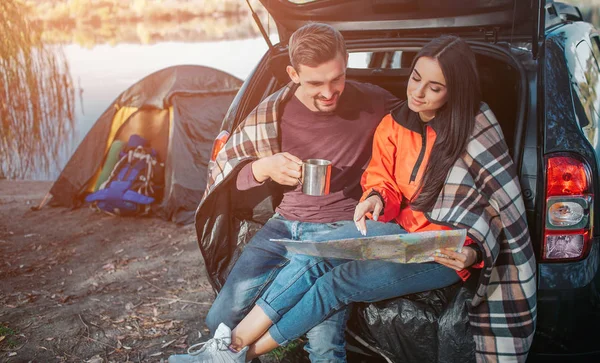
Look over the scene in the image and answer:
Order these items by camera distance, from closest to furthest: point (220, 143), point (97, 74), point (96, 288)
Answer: point (220, 143) → point (96, 288) → point (97, 74)

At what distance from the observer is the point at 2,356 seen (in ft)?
10.0

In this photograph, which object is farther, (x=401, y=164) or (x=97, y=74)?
(x=97, y=74)

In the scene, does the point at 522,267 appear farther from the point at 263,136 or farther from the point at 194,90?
the point at 194,90

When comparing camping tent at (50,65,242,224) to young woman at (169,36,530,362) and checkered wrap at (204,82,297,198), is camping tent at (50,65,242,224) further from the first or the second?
young woman at (169,36,530,362)

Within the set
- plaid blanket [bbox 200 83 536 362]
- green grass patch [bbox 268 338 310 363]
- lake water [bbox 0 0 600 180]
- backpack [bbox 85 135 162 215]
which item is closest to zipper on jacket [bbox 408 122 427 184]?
plaid blanket [bbox 200 83 536 362]

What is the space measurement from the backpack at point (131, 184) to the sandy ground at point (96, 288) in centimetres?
15

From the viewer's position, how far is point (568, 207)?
2.12m

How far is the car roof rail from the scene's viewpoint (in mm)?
3077

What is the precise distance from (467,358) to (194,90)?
4.96 m

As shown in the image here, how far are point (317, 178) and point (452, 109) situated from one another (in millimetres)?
613

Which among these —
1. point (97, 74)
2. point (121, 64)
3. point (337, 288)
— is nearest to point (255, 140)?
point (337, 288)

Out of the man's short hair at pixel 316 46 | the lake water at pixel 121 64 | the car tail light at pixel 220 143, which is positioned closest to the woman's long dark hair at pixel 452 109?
the man's short hair at pixel 316 46

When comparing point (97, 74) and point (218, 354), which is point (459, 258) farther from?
point (97, 74)

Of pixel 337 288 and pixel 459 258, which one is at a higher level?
pixel 459 258
